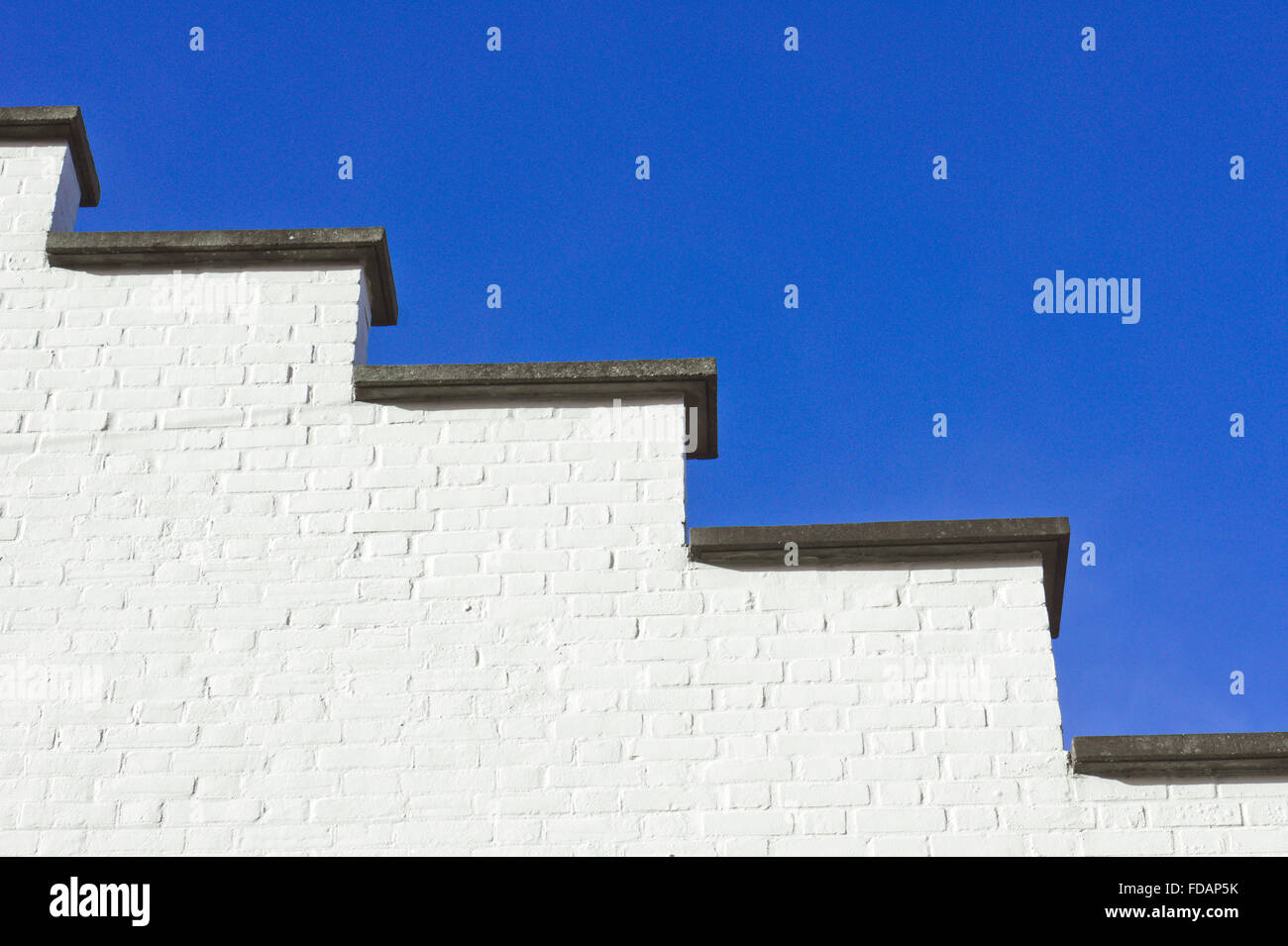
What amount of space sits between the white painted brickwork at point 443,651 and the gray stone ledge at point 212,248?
21cm

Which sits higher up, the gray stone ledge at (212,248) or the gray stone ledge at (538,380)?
the gray stone ledge at (212,248)

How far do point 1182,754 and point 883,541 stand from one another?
1128mm

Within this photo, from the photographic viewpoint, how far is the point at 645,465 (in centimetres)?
473

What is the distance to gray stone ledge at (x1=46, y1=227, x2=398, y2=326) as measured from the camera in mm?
5000

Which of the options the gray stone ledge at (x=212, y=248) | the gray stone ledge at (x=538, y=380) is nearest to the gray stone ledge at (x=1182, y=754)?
the gray stone ledge at (x=538, y=380)

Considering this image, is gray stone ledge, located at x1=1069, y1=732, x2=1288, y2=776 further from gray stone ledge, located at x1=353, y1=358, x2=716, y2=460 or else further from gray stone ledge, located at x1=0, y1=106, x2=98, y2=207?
gray stone ledge, located at x1=0, y1=106, x2=98, y2=207

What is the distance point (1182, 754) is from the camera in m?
4.19

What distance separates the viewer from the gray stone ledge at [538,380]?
15.7 feet

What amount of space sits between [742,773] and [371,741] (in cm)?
117

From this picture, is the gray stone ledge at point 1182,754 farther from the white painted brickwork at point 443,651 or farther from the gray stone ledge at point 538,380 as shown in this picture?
the gray stone ledge at point 538,380

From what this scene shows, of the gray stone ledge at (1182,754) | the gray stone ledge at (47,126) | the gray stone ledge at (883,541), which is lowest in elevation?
the gray stone ledge at (1182,754)

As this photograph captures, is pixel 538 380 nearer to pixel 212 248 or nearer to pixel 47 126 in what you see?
pixel 212 248
